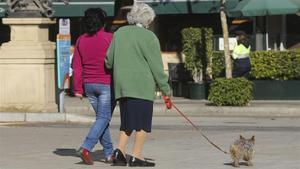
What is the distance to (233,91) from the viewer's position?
18.5 meters

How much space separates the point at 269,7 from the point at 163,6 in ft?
10.5

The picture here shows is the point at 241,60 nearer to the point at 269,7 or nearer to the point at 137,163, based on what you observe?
the point at 269,7

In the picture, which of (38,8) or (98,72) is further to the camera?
(38,8)

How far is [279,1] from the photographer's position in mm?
21047

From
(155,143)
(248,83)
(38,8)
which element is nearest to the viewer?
(155,143)

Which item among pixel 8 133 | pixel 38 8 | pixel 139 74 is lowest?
pixel 8 133

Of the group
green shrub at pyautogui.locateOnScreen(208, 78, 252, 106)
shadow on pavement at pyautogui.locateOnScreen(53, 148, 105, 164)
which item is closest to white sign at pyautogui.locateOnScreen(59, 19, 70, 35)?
green shrub at pyautogui.locateOnScreen(208, 78, 252, 106)

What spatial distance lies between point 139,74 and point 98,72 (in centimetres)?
65

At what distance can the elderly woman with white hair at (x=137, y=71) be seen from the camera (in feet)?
30.6

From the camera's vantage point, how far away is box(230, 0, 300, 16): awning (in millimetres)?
20859

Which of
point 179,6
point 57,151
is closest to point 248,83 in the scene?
point 179,6

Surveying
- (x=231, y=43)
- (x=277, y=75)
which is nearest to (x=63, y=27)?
(x=277, y=75)

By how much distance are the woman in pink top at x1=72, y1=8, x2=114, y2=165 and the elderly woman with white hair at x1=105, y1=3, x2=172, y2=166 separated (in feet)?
0.89

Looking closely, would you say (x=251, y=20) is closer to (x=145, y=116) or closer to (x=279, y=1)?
(x=279, y=1)
